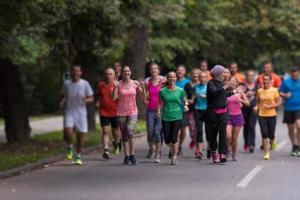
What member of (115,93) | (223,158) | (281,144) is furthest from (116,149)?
(281,144)

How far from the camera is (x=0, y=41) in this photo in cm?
1684

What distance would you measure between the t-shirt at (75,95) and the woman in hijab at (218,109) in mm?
2335

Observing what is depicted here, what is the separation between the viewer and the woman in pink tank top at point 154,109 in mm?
14663

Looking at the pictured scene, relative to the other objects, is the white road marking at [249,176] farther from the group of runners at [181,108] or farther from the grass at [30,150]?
the grass at [30,150]

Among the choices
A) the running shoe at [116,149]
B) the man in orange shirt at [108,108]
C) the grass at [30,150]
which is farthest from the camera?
the running shoe at [116,149]

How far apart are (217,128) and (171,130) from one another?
87 centimetres

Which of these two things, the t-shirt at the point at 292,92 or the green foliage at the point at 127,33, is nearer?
the t-shirt at the point at 292,92

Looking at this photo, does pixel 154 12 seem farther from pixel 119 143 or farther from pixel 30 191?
pixel 30 191

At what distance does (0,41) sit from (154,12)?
5.94 m

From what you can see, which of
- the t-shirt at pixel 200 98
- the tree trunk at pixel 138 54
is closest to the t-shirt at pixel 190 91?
the t-shirt at pixel 200 98

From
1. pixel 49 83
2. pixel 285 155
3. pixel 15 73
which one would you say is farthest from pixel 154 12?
pixel 49 83

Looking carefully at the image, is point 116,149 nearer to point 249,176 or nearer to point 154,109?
point 154,109

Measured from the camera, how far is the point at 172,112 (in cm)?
1408

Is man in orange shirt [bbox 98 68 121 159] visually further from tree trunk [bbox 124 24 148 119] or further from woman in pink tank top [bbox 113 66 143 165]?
tree trunk [bbox 124 24 148 119]
